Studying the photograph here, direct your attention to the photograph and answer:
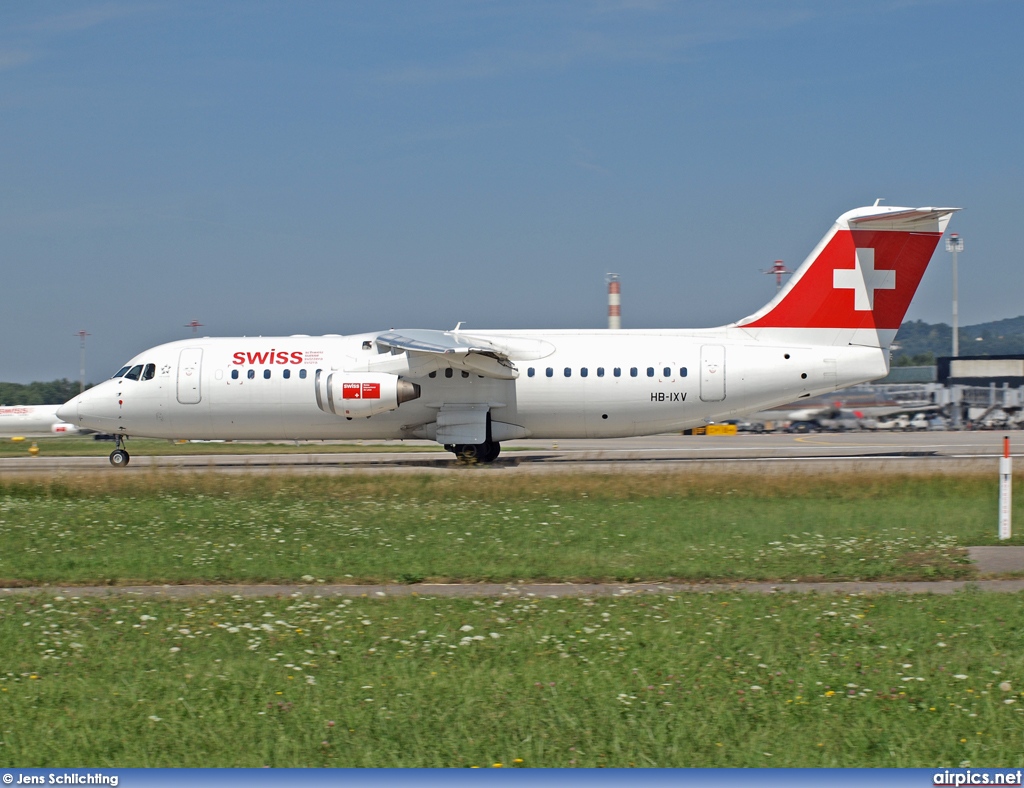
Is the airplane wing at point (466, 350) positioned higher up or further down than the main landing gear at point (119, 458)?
higher up

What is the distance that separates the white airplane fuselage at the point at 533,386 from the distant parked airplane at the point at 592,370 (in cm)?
4

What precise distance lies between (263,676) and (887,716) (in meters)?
4.73

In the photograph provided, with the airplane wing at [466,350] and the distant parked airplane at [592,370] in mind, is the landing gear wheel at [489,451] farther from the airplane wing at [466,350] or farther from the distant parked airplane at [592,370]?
the airplane wing at [466,350]

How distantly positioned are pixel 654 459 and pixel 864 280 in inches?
311

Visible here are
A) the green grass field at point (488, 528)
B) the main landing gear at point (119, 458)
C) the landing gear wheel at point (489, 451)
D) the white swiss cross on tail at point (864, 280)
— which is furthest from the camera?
the main landing gear at point (119, 458)

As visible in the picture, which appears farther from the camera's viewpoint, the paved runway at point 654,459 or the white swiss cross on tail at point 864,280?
the white swiss cross on tail at point 864,280

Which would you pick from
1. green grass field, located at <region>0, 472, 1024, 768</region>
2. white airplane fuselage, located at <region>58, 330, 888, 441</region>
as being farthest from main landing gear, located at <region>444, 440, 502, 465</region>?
green grass field, located at <region>0, 472, 1024, 768</region>

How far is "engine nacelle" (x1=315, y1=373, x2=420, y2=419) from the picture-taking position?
A: 28.0m

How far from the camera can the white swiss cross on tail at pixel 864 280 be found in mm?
28766

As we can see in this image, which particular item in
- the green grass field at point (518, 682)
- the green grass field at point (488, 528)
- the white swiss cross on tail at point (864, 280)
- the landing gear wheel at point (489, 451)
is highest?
the white swiss cross on tail at point (864, 280)

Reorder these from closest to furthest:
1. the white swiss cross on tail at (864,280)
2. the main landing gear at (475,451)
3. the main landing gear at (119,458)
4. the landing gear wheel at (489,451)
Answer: the white swiss cross on tail at (864,280) < the main landing gear at (475,451) < the landing gear wheel at (489,451) < the main landing gear at (119,458)

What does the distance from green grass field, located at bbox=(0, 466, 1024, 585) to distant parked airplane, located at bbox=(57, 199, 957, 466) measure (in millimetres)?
5828

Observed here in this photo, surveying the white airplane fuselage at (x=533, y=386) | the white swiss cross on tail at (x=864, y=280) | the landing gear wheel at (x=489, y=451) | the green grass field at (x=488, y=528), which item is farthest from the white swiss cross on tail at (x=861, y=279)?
the landing gear wheel at (x=489, y=451)

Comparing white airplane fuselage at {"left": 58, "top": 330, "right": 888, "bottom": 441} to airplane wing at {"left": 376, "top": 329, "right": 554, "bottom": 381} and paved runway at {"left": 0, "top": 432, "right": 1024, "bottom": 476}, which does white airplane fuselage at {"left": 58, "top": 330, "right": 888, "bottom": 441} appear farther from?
paved runway at {"left": 0, "top": 432, "right": 1024, "bottom": 476}
